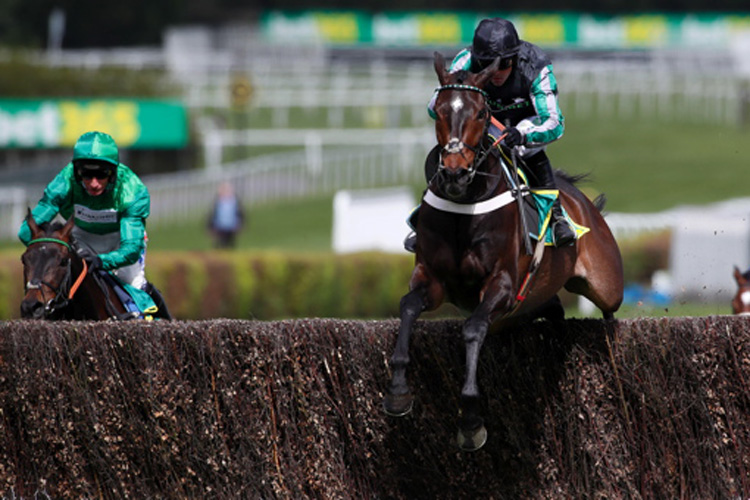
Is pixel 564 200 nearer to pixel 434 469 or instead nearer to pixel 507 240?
pixel 507 240

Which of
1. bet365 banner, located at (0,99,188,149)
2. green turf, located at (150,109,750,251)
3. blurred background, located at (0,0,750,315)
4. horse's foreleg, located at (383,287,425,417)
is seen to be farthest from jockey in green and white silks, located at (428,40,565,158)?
bet365 banner, located at (0,99,188,149)

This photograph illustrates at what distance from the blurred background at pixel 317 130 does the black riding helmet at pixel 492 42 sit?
8717mm

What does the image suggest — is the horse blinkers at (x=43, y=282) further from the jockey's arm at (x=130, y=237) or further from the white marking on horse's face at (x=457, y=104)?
the white marking on horse's face at (x=457, y=104)

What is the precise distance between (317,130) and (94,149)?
95.7 ft

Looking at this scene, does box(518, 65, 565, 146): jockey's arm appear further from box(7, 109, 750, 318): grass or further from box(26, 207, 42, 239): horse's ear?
box(7, 109, 750, 318): grass

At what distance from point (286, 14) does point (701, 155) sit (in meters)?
26.8

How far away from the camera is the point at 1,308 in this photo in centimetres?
1539

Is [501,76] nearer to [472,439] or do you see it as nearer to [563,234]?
[563,234]

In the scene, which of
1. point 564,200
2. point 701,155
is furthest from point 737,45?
point 564,200

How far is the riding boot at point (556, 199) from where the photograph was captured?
7.17 metres

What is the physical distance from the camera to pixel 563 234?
7.16m

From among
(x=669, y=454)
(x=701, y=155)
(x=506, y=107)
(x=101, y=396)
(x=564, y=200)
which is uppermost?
(x=506, y=107)

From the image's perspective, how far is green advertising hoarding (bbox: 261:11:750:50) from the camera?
55844mm

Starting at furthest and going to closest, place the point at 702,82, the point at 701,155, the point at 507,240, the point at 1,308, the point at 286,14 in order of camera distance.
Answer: the point at 286,14 < the point at 702,82 < the point at 701,155 < the point at 1,308 < the point at 507,240
